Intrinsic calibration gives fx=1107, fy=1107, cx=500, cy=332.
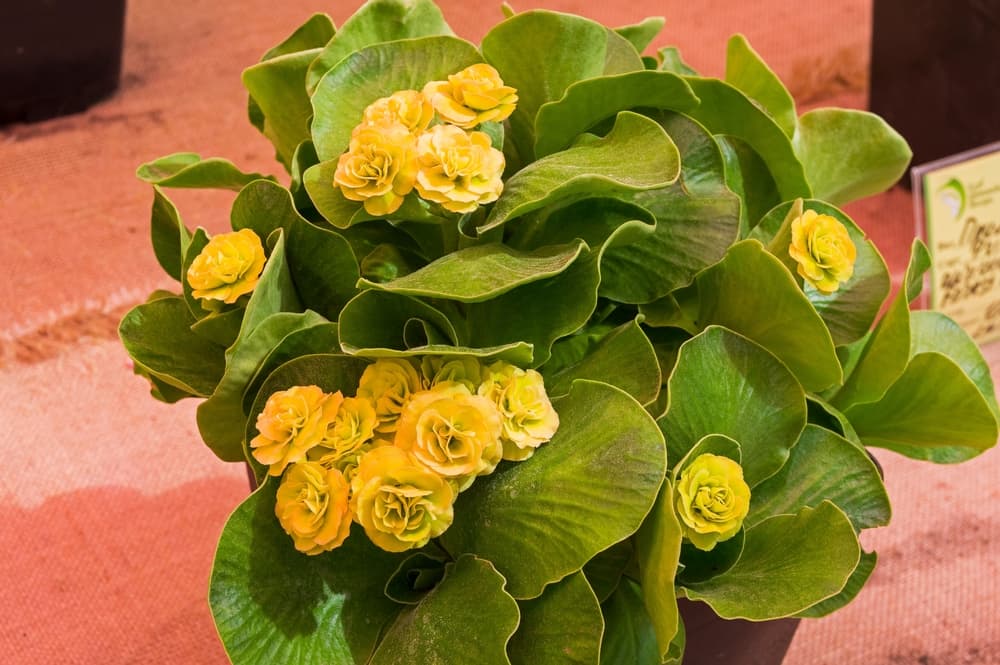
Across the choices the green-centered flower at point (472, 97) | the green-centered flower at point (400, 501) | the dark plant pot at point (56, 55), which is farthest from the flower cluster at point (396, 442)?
the dark plant pot at point (56, 55)

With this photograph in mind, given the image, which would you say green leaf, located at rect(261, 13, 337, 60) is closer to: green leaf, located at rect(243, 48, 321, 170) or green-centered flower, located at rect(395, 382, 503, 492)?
green leaf, located at rect(243, 48, 321, 170)

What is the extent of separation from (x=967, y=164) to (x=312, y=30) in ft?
1.40

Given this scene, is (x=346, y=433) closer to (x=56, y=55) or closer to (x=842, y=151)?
(x=842, y=151)

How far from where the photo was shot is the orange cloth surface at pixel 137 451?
63cm

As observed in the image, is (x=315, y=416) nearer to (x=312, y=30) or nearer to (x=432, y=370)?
(x=432, y=370)

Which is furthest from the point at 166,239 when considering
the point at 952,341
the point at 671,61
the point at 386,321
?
the point at 952,341

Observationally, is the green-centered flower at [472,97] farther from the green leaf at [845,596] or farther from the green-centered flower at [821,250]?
the green leaf at [845,596]

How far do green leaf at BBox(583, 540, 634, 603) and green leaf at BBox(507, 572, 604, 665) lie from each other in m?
0.04

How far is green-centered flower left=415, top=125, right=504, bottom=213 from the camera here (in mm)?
411

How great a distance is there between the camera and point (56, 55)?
1.01 metres

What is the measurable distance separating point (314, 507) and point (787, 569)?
174 millimetres

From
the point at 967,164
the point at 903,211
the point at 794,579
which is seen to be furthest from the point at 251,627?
the point at 903,211

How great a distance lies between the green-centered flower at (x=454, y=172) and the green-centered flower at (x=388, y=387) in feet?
0.21

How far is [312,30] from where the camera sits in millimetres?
536
